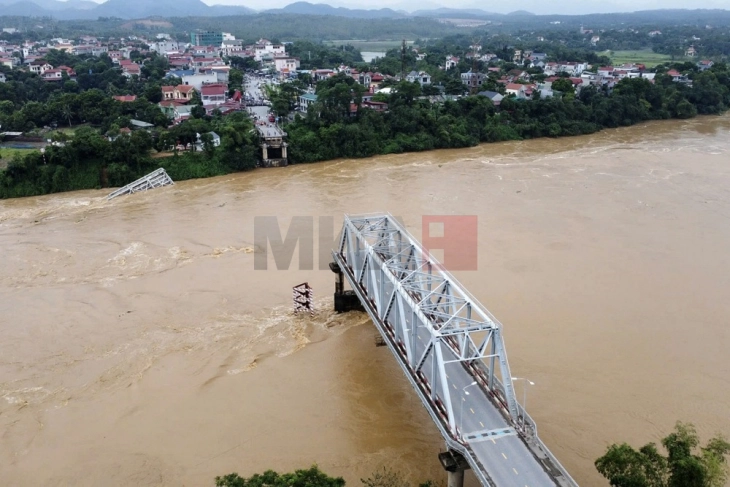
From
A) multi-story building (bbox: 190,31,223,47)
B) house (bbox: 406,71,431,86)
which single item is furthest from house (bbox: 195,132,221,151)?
multi-story building (bbox: 190,31,223,47)

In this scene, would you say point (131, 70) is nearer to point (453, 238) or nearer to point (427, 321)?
point (453, 238)

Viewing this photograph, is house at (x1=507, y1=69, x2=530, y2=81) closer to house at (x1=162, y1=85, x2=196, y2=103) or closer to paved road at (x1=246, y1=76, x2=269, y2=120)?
paved road at (x1=246, y1=76, x2=269, y2=120)

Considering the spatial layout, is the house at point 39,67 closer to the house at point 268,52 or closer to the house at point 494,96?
the house at point 268,52

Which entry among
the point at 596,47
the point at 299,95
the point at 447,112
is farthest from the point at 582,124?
the point at 596,47

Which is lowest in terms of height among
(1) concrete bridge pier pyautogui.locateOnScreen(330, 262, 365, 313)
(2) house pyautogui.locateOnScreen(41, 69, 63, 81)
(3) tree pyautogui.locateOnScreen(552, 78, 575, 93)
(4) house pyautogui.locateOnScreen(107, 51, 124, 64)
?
(1) concrete bridge pier pyautogui.locateOnScreen(330, 262, 365, 313)

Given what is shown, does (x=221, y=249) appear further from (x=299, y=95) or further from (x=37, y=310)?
(x=299, y=95)

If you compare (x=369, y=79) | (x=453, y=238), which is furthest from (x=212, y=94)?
(x=453, y=238)

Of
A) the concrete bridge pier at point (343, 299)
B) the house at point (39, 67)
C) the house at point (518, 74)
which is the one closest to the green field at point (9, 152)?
the concrete bridge pier at point (343, 299)

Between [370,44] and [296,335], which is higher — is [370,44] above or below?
above
